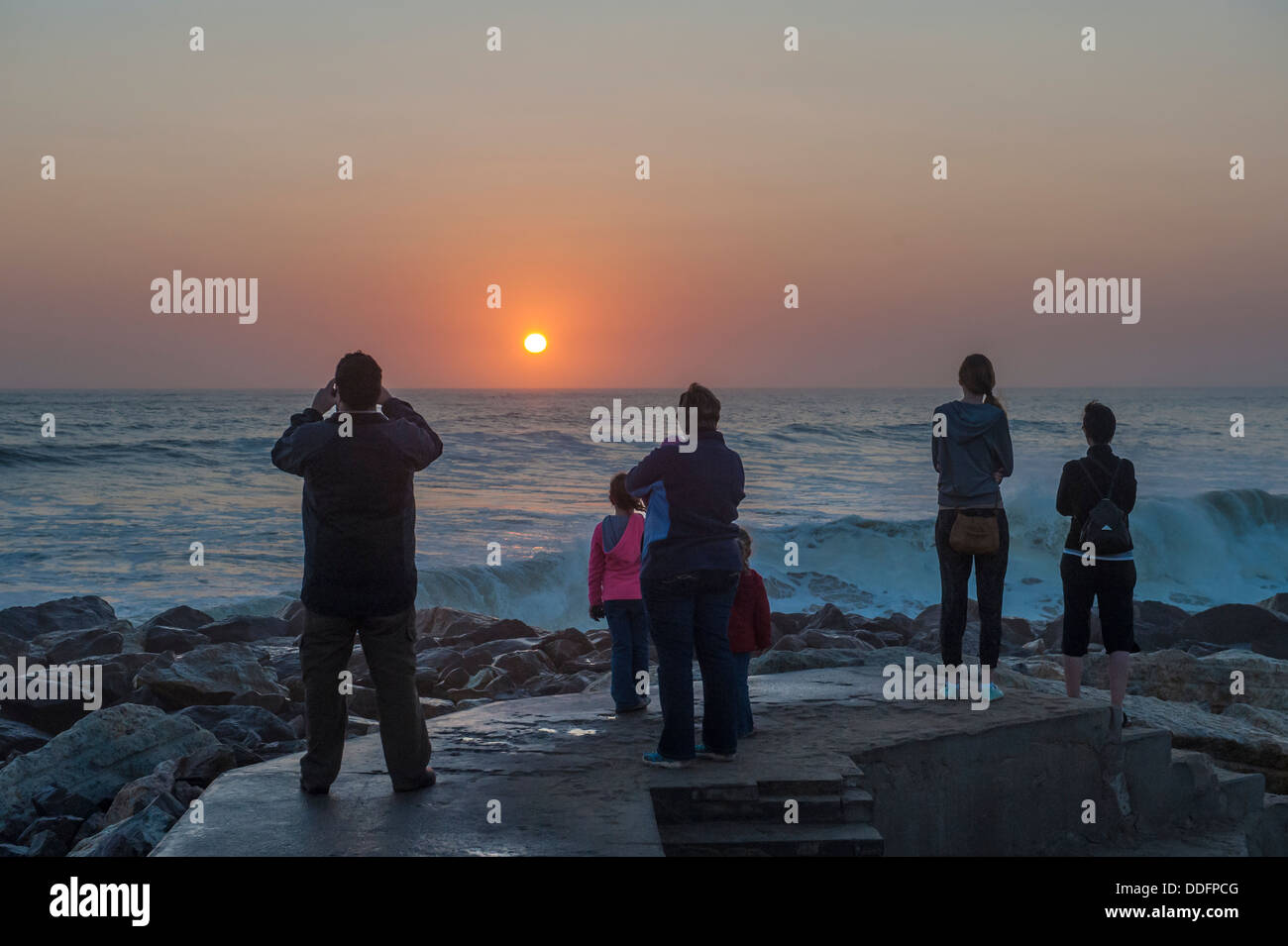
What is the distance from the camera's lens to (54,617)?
16438mm

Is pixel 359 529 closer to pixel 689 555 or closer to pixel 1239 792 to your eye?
pixel 689 555

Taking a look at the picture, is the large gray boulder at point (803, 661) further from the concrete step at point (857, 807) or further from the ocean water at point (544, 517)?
the ocean water at point (544, 517)

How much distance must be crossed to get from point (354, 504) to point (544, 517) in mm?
23403

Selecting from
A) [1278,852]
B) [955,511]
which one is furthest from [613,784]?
[1278,852]

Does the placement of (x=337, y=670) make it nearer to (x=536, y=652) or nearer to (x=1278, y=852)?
(x=1278, y=852)

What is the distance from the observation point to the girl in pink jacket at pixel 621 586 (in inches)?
269

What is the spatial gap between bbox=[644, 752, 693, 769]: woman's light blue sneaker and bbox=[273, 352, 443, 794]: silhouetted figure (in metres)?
1.22

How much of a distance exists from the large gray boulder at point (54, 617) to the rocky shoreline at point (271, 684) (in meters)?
0.03

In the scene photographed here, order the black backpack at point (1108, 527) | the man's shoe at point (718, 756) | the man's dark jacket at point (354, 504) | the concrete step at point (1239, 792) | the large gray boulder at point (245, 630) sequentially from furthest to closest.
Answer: the large gray boulder at point (245, 630), the concrete step at point (1239, 792), the black backpack at point (1108, 527), the man's shoe at point (718, 756), the man's dark jacket at point (354, 504)

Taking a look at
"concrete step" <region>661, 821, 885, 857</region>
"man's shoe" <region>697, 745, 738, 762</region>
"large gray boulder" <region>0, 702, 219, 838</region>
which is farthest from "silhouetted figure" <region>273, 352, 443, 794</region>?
"large gray boulder" <region>0, 702, 219, 838</region>

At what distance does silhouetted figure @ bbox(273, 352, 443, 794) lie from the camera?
4.83 meters

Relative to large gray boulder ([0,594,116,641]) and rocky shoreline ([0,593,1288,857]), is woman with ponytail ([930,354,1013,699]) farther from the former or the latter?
large gray boulder ([0,594,116,641])

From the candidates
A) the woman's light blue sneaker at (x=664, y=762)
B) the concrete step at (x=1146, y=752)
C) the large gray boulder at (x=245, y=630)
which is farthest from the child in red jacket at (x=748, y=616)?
the large gray boulder at (x=245, y=630)
